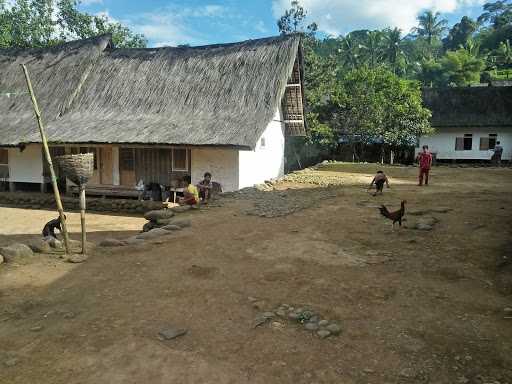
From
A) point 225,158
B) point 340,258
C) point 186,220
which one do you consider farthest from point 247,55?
point 340,258

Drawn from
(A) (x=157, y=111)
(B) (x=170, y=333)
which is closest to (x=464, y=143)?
(A) (x=157, y=111)

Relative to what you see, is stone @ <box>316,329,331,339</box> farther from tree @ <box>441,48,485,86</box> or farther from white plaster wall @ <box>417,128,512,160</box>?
tree @ <box>441,48,485,86</box>

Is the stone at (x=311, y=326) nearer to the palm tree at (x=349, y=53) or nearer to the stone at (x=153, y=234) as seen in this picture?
the stone at (x=153, y=234)

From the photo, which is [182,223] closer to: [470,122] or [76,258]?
[76,258]

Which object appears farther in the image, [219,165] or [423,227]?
[219,165]

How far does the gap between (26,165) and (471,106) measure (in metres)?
27.0

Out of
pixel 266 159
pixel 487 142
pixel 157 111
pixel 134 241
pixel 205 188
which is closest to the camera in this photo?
pixel 134 241

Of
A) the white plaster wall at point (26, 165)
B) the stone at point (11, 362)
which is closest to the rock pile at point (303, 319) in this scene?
the stone at point (11, 362)

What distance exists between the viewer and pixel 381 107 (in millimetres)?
23906

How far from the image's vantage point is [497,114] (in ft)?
87.7

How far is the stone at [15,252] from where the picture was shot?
687cm

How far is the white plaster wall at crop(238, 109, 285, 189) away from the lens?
1490cm

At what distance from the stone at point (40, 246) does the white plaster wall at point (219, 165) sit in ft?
24.6

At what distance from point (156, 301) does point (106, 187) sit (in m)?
12.1
